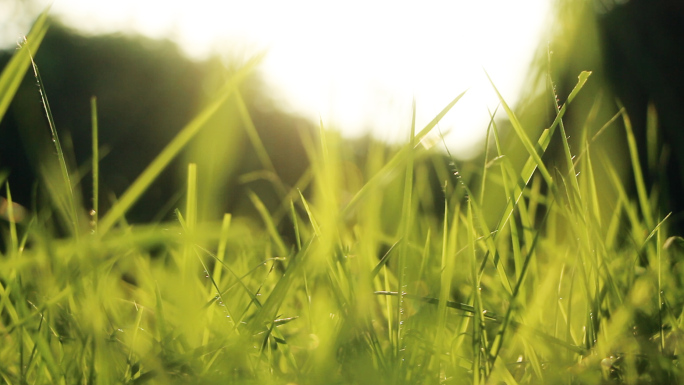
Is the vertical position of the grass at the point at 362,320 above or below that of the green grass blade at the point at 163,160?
below

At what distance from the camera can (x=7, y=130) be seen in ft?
13.3

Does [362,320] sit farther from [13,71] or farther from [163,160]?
[13,71]

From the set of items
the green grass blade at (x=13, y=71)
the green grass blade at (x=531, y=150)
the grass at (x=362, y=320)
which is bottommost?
the grass at (x=362, y=320)

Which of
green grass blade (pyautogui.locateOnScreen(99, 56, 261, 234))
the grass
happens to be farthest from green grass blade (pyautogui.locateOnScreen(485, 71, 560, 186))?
green grass blade (pyautogui.locateOnScreen(99, 56, 261, 234))

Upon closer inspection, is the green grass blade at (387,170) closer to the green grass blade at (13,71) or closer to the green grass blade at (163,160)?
the green grass blade at (163,160)

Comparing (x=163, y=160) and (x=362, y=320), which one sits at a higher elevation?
(x=163, y=160)

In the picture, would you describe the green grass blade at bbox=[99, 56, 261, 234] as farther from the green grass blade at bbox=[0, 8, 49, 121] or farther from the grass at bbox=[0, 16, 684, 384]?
the green grass blade at bbox=[0, 8, 49, 121]

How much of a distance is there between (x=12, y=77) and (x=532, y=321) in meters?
0.45

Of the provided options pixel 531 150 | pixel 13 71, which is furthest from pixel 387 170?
pixel 13 71

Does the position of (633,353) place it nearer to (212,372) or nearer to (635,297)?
(635,297)

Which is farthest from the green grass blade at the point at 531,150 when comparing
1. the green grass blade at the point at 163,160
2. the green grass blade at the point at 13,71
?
the green grass blade at the point at 13,71

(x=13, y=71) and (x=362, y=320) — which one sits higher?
(x=13, y=71)

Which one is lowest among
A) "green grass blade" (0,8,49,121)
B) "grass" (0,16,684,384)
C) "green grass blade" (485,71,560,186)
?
"grass" (0,16,684,384)

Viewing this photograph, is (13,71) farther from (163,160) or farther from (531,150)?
(531,150)
